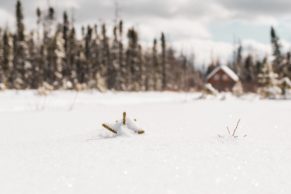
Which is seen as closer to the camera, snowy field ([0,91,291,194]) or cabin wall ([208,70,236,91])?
snowy field ([0,91,291,194])

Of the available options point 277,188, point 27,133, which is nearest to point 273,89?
point 27,133

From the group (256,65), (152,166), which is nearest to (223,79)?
(256,65)

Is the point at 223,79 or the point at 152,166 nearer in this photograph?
the point at 152,166

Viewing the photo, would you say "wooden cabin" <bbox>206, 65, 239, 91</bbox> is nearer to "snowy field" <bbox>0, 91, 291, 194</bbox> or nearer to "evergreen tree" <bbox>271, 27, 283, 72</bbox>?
"evergreen tree" <bbox>271, 27, 283, 72</bbox>

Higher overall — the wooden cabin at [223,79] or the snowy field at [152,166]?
the snowy field at [152,166]

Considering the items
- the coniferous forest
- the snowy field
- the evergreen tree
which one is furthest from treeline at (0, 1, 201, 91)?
the snowy field

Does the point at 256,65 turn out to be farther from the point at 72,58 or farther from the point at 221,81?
the point at 72,58

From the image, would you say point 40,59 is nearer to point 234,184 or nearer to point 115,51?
point 115,51

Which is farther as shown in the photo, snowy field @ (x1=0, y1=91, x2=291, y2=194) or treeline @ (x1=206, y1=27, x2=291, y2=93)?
treeline @ (x1=206, y1=27, x2=291, y2=93)

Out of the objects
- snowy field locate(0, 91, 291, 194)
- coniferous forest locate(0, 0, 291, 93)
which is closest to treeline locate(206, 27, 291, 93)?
coniferous forest locate(0, 0, 291, 93)

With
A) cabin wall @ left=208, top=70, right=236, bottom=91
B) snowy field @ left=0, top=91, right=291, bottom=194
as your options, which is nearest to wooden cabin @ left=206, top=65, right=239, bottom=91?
cabin wall @ left=208, top=70, right=236, bottom=91

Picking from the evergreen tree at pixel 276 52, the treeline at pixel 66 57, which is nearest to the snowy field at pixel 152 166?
the treeline at pixel 66 57

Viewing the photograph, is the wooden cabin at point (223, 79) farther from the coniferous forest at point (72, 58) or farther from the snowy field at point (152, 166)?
the snowy field at point (152, 166)

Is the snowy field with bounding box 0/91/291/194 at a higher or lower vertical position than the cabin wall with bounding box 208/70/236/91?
higher
